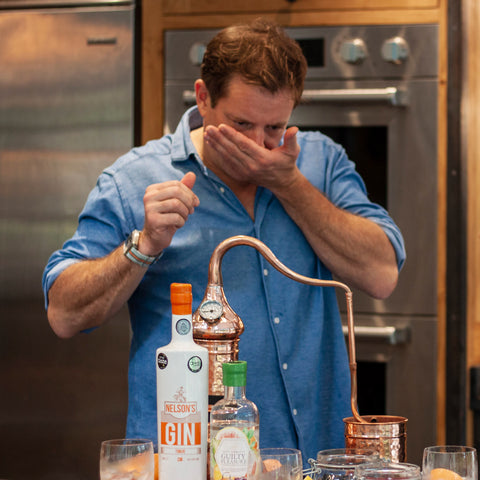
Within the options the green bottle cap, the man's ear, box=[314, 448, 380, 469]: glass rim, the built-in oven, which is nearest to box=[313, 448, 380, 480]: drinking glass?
box=[314, 448, 380, 469]: glass rim

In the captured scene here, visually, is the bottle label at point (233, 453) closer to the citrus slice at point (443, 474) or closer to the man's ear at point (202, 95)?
the citrus slice at point (443, 474)

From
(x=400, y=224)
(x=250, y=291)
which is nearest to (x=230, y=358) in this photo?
(x=250, y=291)

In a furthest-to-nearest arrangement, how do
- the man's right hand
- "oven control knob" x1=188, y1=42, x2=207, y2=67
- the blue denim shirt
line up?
"oven control knob" x1=188, y1=42, x2=207, y2=67 < the blue denim shirt < the man's right hand

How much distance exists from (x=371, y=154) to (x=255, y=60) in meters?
0.85

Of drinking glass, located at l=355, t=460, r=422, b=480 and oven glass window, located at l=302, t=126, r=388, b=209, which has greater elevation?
oven glass window, located at l=302, t=126, r=388, b=209

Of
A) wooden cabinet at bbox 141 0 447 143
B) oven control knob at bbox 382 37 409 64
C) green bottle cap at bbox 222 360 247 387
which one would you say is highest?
wooden cabinet at bbox 141 0 447 143

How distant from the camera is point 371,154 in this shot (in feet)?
7.22

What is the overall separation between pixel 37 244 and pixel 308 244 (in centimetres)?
102

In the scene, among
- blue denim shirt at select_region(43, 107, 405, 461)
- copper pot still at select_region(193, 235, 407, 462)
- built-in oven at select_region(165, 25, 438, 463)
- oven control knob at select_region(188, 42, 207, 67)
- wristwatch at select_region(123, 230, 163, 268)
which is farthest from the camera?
oven control knob at select_region(188, 42, 207, 67)

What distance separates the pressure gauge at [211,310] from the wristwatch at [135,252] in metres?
0.33

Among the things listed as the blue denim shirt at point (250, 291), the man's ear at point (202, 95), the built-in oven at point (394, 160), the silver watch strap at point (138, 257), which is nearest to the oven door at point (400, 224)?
the built-in oven at point (394, 160)

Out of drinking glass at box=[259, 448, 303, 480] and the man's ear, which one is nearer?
drinking glass at box=[259, 448, 303, 480]

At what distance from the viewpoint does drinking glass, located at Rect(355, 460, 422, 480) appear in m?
0.89

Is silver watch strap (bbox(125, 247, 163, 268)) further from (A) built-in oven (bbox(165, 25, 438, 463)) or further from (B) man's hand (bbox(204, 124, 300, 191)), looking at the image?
(A) built-in oven (bbox(165, 25, 438, 463))
